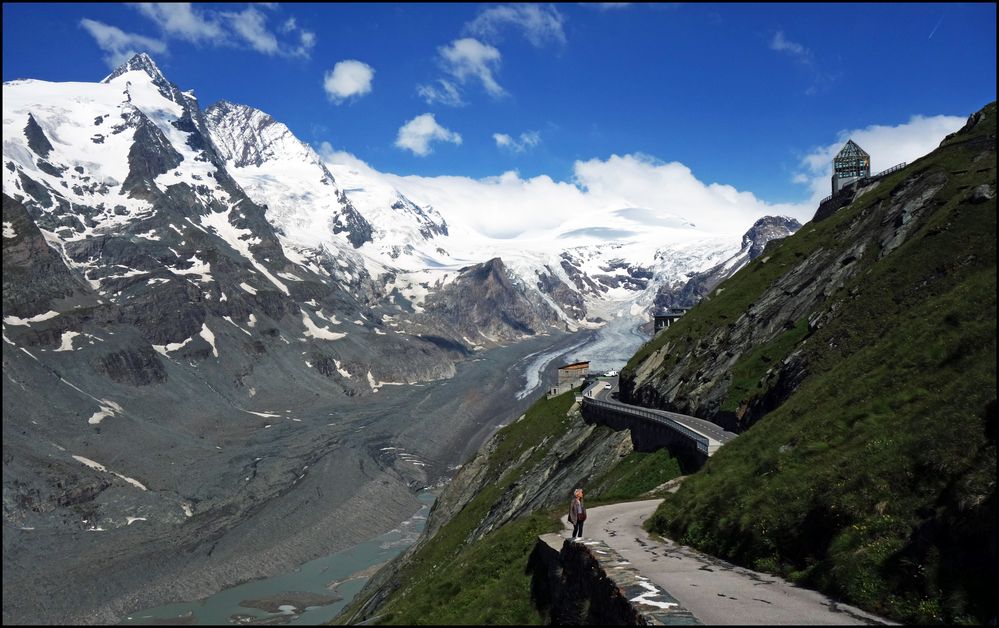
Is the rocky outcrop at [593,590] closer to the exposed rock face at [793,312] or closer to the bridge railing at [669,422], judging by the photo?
the bridge railing at [669,422]

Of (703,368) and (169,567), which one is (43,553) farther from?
(703,368)

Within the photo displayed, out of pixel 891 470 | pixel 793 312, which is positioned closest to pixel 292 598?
pixel 793 312

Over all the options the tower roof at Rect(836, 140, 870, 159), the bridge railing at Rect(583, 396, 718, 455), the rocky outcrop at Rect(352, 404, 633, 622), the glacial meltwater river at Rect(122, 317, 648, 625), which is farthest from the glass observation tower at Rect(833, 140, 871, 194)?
the glacial meltwater river at Rect(122, 317, 648, 625)

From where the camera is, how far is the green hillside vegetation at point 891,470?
14.2 meters

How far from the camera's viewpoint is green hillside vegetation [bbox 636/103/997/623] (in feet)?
46.5

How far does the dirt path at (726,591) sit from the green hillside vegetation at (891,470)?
0.60 m

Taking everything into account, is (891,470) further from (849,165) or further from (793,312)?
(849,165)

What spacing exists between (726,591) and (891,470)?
18.7ft

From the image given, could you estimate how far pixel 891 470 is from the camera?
17531 mm

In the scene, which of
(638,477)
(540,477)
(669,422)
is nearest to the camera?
(638,477)

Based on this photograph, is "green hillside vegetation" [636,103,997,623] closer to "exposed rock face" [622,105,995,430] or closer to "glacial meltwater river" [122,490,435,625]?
"exposed rock face" [622,105,995,430]

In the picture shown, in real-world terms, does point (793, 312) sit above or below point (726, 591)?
above

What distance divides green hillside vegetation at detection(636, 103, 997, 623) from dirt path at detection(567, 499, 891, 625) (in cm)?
60

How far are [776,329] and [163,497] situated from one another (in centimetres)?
15521
